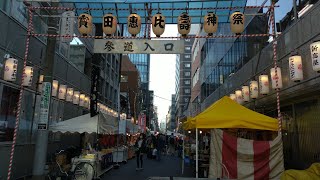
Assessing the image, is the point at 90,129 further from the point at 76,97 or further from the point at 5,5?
the point at 76,97

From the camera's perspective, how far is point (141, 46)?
43.9 feet

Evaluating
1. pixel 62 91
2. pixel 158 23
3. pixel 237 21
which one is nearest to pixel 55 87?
pixel 62 91

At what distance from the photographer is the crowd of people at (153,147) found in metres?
19.5

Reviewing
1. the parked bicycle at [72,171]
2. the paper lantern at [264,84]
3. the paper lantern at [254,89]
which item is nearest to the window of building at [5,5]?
the parked bicycle at [72,171]

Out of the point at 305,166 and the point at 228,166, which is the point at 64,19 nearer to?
the point at 228,166

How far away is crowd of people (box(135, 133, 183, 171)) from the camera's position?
19516mm

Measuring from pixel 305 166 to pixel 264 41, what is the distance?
7686 millimetres

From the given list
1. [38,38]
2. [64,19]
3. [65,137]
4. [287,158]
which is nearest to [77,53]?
[65,137]

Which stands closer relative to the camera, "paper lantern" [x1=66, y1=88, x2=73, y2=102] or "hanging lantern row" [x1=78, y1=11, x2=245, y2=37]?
"hanging lantern row" [x1=78, y1=11, x2=245, y2=37]

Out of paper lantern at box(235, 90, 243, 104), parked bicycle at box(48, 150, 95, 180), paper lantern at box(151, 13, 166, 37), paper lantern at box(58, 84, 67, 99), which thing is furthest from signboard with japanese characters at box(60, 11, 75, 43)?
paper lantern at box(235, 90, 243, 104)

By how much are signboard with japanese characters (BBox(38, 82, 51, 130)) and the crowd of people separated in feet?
27.1

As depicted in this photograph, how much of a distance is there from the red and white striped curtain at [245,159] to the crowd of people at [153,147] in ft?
29.2

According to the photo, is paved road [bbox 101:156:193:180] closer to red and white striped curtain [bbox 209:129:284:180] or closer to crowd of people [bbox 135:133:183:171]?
crowd of people [bbox 135:133:183:171]

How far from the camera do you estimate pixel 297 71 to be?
11.1 m
